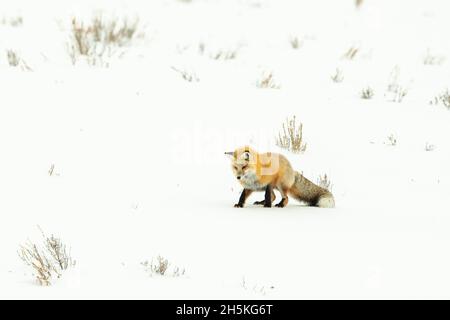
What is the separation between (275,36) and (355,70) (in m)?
2.51

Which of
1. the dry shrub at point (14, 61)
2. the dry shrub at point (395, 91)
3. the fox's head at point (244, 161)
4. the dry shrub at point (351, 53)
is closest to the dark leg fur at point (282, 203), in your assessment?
the fox's head at point (244, 161)

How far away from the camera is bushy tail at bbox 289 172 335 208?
214 inches

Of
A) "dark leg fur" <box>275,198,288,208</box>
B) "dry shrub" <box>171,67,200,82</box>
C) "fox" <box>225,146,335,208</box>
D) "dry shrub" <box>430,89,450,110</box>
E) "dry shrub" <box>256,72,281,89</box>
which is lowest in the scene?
"dark leg fur" <box>275,198,288,208</box>

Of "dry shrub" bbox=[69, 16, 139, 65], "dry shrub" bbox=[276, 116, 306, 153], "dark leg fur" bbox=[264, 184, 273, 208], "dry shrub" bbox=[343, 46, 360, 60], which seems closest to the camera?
"dark leg fur" bbox=[264, 184, 273, 208]

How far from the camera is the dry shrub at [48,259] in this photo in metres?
3.98

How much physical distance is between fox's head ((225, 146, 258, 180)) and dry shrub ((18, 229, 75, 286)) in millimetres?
1375

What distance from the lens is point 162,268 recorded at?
4.06 meters

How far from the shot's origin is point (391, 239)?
4.80 meters

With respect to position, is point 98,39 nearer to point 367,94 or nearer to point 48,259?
Result: point 367,94

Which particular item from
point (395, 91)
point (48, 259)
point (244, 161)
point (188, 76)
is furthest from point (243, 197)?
point (395, 91)

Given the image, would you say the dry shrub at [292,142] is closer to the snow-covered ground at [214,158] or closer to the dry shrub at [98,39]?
Result: the snow-covered ground at [214,158]

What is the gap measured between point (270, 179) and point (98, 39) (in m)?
6.18

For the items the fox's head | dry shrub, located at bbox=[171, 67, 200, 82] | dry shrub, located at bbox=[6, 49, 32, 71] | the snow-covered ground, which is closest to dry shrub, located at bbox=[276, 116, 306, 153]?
the snow-covered ground

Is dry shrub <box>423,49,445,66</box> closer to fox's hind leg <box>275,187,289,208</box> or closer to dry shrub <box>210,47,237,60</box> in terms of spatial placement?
dry shrub <box>210,47,237,60</box>
